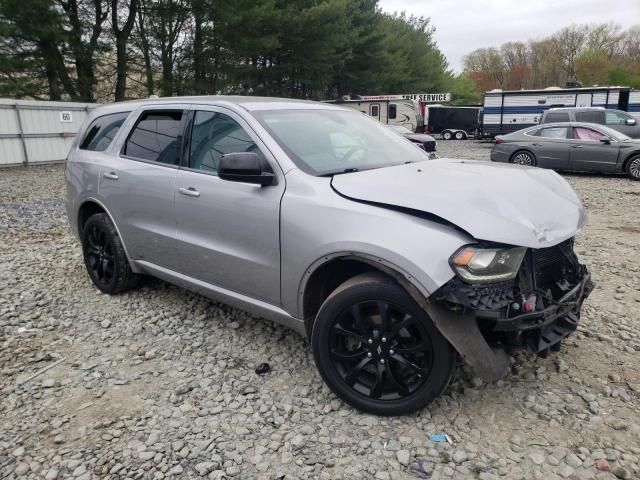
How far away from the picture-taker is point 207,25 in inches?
801

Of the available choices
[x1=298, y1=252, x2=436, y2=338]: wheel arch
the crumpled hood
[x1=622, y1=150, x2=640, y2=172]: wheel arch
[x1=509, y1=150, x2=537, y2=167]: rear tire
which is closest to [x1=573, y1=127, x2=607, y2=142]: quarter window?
[x1=622, y1=150, x2=640, y2=172]: wheel arch

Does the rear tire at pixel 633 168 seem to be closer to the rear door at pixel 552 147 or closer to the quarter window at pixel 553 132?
the rear door at pixel 552 147

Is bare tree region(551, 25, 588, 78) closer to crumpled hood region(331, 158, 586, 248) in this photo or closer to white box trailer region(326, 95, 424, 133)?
white box trailer region(326, 95, 424, 133)

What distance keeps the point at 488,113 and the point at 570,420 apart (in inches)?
1048

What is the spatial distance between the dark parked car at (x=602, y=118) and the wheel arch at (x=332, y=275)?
1722cm

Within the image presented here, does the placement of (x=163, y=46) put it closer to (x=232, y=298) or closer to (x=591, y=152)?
(x=591, y=152)

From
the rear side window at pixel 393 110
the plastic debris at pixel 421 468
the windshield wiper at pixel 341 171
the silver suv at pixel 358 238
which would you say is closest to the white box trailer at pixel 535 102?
the rear side window at pixel 393 110

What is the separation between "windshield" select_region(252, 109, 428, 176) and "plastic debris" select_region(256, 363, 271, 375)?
4.42ft

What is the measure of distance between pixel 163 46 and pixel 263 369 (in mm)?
20783

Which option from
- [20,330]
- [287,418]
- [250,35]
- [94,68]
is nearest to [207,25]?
[250,35]

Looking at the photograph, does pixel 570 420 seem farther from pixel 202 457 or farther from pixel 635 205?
pixel 635 205

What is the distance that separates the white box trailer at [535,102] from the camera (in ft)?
79.0

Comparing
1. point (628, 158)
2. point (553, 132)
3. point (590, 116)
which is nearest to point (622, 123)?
point (590, 116)

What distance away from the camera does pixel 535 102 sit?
2533cm
